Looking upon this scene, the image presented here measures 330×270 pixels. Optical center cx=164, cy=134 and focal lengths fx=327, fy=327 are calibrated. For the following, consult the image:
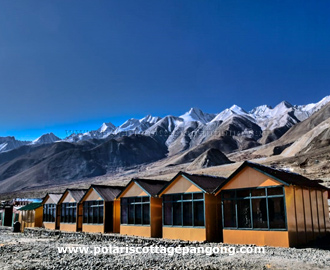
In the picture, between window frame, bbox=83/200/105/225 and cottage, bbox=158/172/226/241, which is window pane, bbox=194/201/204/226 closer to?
cottage, bbox=158/172/226/241

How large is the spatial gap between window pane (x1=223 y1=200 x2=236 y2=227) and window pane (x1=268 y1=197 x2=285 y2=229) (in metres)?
1.89

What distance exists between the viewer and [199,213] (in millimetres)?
18047

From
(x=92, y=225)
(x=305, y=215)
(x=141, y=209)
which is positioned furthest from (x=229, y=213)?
(x=92, y=225)

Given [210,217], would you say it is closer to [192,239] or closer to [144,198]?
[192,239]

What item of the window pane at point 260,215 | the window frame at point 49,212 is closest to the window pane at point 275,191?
the window pane at point 260,215

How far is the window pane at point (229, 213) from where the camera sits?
53.8 ft

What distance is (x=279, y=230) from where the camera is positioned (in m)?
14.4

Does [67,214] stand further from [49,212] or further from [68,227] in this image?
[49,212]

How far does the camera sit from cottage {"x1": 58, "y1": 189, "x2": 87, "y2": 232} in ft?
93.0

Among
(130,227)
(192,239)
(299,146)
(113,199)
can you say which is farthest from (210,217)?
(299,146)

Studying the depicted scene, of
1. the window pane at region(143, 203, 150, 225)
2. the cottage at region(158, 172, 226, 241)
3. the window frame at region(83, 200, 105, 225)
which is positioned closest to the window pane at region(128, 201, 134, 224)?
the window pane at region(143, 203, 150, 225)

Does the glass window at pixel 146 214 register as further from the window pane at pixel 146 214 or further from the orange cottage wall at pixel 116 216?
the orange cottage wall at pixel 116 216

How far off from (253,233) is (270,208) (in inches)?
56.0

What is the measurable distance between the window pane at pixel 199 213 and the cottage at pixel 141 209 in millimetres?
3462
